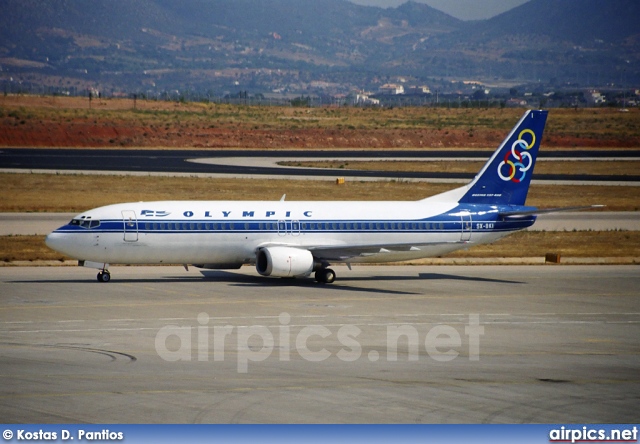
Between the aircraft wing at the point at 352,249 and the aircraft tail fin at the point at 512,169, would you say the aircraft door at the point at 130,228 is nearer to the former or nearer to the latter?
the aircraft wing at the point at 352,249

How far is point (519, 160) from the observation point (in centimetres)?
5131

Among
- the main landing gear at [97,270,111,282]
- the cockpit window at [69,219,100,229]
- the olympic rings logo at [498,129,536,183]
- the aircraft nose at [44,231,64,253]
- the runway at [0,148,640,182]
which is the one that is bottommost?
the main landing gear at [97,270,111,282]

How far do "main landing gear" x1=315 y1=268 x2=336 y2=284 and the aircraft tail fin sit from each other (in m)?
7.89

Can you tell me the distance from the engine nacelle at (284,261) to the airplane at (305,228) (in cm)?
5

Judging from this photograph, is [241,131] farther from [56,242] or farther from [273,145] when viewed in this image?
[56,242]

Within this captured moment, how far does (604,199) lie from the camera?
83.6 m

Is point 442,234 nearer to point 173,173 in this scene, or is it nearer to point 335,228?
point 335,228

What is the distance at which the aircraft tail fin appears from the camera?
166 ft

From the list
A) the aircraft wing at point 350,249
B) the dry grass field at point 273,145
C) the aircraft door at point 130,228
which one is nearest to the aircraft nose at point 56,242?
the aircraft door at point 130,228

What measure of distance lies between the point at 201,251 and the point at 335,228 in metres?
6.57

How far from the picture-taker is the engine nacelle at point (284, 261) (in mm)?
45812

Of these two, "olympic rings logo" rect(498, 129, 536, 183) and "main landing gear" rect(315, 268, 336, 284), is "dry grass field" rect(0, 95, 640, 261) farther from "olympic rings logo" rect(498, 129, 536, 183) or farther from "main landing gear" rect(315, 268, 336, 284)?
"main landing gear" rect(315, 268, 336, 284)

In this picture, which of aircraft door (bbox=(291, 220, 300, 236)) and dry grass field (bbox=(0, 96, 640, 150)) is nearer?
aircraft door (bbox=(291, 220, 300, 236))

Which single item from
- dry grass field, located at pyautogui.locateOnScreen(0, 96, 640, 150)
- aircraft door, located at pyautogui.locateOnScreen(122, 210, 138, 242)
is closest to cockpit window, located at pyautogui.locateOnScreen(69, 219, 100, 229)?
aircraft door, located at pyautogui.locateOnScreen(122, 210, 138, 242)
